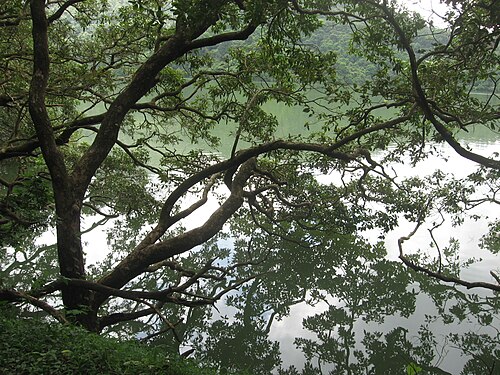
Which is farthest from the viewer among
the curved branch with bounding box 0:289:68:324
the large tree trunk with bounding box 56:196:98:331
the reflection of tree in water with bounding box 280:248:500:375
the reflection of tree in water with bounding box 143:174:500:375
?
the reflection of tree in water with bounding box 143:174:500:375

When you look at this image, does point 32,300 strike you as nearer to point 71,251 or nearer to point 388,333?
point 71,251

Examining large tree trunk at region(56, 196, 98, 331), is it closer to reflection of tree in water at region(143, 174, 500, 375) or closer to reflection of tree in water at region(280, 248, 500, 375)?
reflection of tree in water at region(143, 174, 500, 375)

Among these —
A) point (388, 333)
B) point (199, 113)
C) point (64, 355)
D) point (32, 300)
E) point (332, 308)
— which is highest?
point (199, 113)

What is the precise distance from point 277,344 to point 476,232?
353 inches

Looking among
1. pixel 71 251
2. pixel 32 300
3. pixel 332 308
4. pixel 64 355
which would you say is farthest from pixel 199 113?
pixel 64 355

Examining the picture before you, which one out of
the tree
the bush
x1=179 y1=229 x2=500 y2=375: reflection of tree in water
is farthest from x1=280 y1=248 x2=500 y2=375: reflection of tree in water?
the bush

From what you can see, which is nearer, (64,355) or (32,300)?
(64,355)

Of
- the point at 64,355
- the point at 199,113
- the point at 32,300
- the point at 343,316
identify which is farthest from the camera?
the point at 343,316

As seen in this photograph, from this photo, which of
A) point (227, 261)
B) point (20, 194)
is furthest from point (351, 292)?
point (20, 194)

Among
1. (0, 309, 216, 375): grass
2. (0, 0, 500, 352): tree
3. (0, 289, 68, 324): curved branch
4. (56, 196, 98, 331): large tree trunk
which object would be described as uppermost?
(0, 0, 500, 352): tree

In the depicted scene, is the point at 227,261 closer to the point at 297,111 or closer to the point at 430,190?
the point at 430,190

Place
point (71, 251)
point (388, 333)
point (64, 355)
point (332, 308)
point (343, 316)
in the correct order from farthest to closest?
1. point (332, 308)
2. point (343, 316)
3. point (388, 333)
4. point (71, 251)
5. point (64, 355)

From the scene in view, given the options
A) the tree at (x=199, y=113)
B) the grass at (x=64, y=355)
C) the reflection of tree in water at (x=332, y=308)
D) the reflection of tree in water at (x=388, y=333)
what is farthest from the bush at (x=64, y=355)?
the reflection of tree in water at (x=388, y=333)

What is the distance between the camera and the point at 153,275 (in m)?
10.6
